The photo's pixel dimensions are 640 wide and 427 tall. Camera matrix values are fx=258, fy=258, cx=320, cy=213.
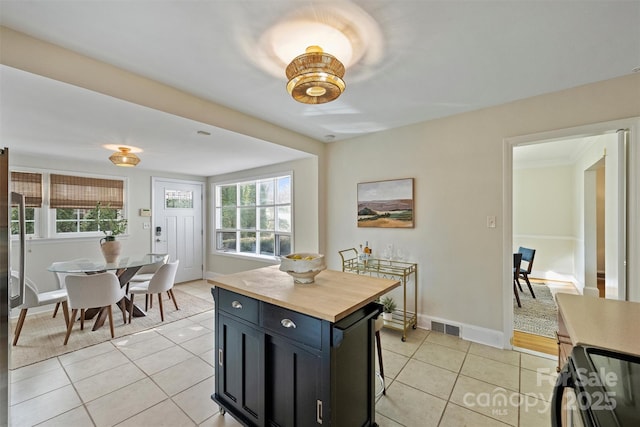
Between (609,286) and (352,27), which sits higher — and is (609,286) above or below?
below

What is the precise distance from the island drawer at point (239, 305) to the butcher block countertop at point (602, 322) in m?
1.50

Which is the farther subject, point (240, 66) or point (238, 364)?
point (240, 66)

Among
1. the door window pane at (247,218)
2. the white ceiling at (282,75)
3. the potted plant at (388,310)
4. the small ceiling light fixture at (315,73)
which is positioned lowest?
the potted plant at (388,310)

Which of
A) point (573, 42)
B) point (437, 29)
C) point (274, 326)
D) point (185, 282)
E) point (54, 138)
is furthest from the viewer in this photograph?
point (185, 282)

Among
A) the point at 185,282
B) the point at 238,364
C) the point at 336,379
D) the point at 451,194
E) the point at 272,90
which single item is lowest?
the point at 185,282

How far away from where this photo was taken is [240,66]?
1.97 meters

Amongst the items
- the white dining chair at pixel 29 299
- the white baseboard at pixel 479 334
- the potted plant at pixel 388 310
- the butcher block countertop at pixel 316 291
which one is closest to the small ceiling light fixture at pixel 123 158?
the white dining chair at pixel 29 299

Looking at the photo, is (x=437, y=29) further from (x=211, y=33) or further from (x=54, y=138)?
(x=54, y=138)

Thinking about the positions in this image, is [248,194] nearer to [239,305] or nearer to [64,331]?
[64,331]

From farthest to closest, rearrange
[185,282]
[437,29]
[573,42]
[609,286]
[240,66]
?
[185,282], [609,286], [240,66], [573,42], [437,29]

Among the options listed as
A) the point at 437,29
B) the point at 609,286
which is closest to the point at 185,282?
the point at 437,29

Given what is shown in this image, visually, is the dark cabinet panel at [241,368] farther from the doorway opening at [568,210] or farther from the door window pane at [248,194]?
the door window pane at [248,194]

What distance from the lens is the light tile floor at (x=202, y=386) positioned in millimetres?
1779

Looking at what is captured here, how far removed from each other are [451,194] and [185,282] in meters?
5.31
